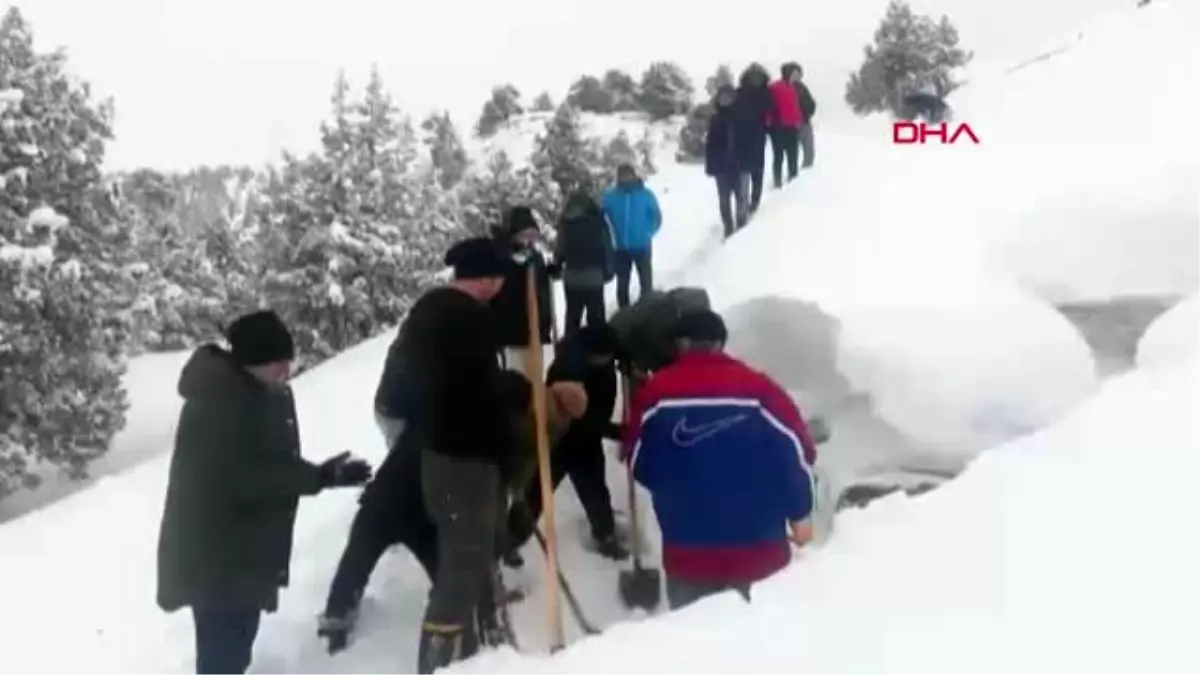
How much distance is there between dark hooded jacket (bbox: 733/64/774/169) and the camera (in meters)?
13.2

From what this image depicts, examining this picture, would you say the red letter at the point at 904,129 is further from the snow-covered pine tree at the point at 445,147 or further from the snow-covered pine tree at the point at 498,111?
the snow-covered pine tree at the point at 498,111

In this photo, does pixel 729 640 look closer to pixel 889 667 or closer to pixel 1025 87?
pixel 889 667

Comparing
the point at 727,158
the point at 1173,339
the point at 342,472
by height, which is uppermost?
the point at 727,158

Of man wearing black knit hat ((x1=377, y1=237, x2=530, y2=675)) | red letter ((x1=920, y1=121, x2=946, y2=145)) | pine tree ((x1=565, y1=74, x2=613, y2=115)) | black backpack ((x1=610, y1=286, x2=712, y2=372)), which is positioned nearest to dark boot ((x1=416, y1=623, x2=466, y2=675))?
man wearing black knit hat ((x1=377, y1=237, x2=530, y2=675))

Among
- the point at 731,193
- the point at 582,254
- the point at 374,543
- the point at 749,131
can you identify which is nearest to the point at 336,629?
the point at 374,543

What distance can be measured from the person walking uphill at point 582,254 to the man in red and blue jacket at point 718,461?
4.65 meters

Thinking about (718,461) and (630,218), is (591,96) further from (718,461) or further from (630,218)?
(718,461)

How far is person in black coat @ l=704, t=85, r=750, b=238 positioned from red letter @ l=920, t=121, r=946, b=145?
6.09 feet

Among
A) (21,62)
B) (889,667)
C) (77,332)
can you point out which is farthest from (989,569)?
(21,62)

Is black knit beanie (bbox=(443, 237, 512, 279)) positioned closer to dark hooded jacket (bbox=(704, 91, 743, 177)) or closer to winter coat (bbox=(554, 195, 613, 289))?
winter coat (bbox=(554, 195, 613, 289))

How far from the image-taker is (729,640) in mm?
3889

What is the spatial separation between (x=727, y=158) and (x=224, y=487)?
9.34 m

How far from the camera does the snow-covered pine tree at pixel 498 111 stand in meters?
58.5

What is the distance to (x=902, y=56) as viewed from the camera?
3559 cm
